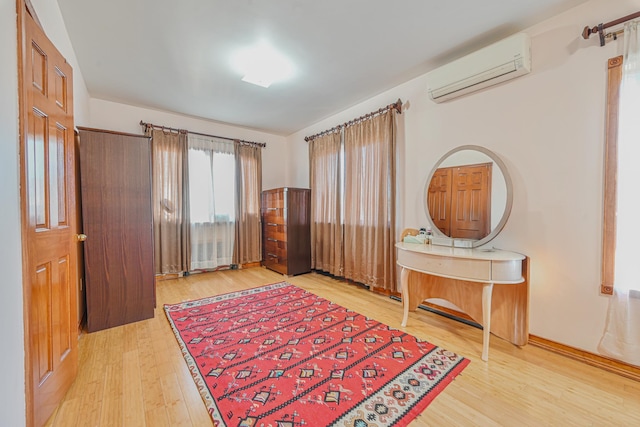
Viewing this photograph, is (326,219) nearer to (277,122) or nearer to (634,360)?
(277,122)

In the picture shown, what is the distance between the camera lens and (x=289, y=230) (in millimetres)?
4230

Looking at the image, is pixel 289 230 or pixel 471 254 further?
pixel 289 230

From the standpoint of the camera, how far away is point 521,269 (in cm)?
206

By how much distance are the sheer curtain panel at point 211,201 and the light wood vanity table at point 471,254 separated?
10.6ft

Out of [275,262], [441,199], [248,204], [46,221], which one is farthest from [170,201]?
[441,199]

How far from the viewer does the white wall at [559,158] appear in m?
1.86

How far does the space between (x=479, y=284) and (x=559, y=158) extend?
3.91ft

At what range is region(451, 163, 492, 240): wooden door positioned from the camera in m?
2.37

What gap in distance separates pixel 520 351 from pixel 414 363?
0.93 meters

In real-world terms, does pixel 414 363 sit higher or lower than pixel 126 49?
lower

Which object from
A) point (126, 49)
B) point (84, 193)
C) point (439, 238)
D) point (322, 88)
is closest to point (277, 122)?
point (322, 88)

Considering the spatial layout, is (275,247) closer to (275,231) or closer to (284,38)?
(275,231)

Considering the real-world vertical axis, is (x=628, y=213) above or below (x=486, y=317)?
above

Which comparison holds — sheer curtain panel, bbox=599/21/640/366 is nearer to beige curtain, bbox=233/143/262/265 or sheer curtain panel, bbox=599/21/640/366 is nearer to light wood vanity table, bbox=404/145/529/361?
light wood vanity table, bbox=404/145/529/361
